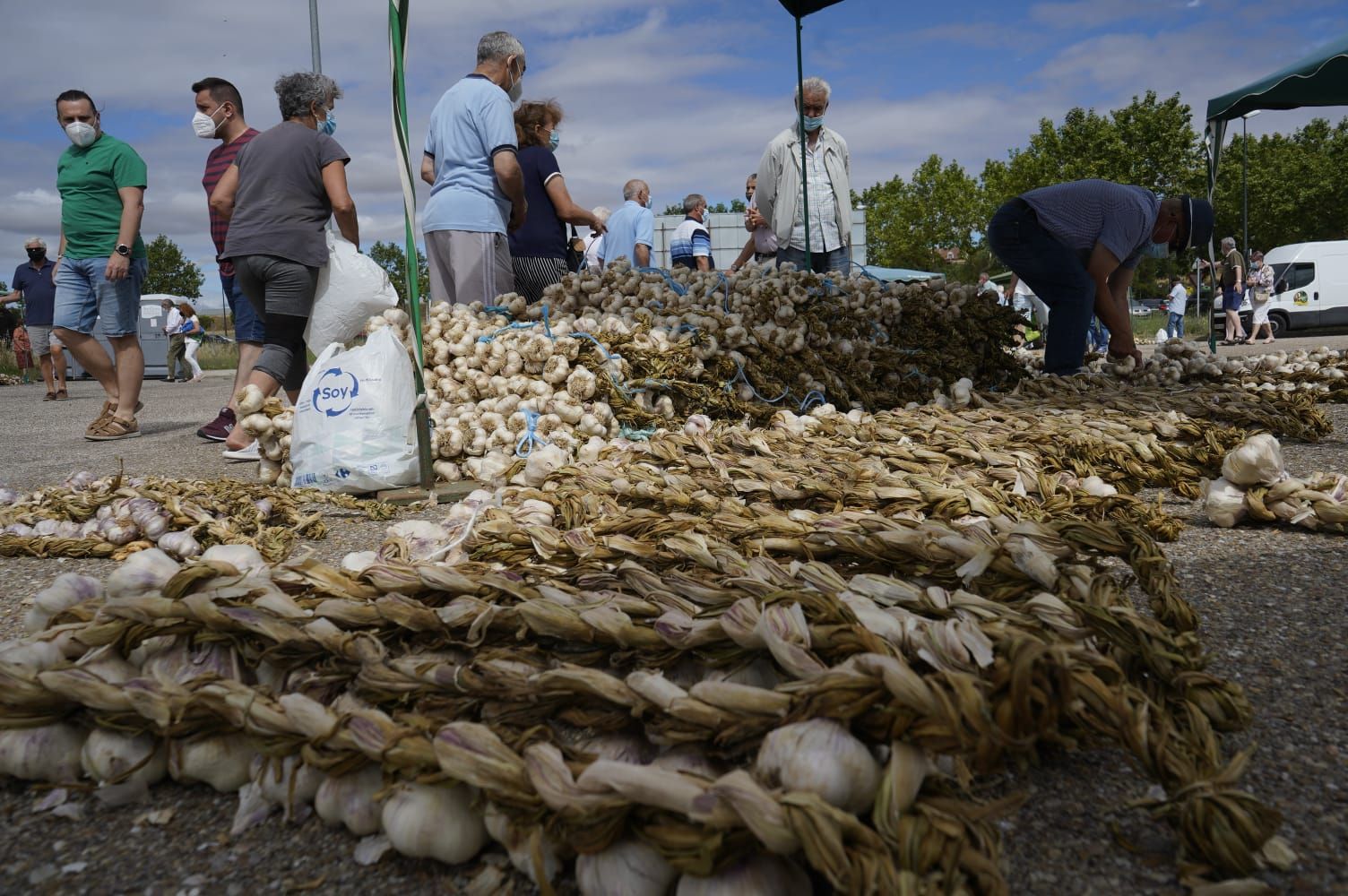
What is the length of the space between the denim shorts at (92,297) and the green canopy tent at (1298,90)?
8.46 meters

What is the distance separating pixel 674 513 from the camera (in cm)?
235

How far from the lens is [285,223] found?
4363 mm

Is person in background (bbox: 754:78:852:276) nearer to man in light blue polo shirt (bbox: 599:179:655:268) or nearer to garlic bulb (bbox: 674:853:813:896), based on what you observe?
man in light blue polo shirt (bbox: 599:179:655:268)

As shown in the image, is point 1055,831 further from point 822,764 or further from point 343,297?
point 343,297

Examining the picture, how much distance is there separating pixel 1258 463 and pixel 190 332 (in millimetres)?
19089

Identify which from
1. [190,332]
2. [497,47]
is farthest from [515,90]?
[190,332]

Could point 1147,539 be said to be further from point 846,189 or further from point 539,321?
point 846,189

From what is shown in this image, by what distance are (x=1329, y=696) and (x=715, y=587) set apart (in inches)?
38.0

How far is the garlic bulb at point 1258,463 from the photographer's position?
2.46 m

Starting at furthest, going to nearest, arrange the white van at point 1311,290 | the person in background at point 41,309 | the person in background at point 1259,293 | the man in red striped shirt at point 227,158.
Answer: the white van at point 1311,290, the person in background at point 1259,293, the person in background at point 41,309, the man in red striped shirt at point 227,158

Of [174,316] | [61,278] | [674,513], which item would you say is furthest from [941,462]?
[174,316]

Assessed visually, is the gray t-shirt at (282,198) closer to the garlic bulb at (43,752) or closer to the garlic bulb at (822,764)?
the garlic bulb at (43,752)

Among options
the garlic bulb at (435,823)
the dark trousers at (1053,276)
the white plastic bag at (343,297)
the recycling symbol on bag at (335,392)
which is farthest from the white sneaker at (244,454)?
the dark trousers at (1053,276)

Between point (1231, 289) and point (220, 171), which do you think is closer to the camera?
point (220, 171)
